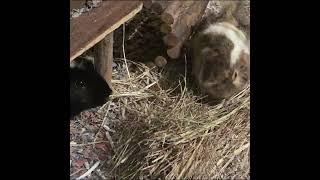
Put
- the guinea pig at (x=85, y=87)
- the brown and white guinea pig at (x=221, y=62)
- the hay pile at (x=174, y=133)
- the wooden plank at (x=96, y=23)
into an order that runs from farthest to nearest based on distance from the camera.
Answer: the brown and white guinea pig at (x=221, y=62) → the guinea pig at (x=85, y=87) → the hay pile at (x=174, y=133) → the wooden plank at (x=96, y=23)

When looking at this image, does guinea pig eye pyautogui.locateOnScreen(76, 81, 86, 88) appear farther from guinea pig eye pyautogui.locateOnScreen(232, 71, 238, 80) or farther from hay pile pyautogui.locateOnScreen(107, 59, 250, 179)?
guinea pig eye pyautogui.locateOnScreen(232, 71, 238, 80)

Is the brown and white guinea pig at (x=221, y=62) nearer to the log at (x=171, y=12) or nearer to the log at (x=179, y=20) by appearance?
the log at (x=179, y=20)

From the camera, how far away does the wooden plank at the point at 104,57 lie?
2.98 meters

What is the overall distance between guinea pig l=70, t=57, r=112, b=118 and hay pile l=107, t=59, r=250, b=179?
0.15 metres

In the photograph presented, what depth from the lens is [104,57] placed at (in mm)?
3041

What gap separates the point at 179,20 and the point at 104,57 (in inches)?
20.4

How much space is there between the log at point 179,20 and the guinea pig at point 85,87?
0.47 meters

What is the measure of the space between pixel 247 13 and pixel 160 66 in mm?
692

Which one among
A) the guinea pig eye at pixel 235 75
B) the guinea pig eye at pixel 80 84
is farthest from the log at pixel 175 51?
the guinea pig eye at pixel 80 84

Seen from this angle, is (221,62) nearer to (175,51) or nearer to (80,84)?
(175,51)

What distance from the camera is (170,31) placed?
3197 mm
